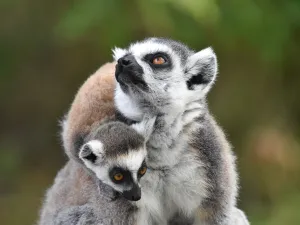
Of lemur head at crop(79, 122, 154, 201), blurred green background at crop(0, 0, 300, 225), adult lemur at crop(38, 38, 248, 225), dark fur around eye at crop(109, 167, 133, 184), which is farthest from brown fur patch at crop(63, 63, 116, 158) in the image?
blurred green background at crop(0, 0, 300, 225)

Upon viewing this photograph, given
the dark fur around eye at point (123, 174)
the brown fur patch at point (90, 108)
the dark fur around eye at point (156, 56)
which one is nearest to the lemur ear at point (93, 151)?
the dark fur around eye at point (123, 174)

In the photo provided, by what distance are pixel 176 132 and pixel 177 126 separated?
0.14 ft

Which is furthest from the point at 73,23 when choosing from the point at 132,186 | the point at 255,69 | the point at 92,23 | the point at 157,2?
the point at 132,186

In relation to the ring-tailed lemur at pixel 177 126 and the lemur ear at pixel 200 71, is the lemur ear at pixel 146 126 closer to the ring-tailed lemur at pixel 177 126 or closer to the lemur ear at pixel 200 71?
the ring-tailed lemur at pixel 177 126

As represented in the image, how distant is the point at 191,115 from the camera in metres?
5.04

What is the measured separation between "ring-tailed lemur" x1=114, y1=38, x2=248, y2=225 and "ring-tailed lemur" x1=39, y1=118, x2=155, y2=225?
14 cm

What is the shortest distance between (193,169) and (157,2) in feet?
11.9

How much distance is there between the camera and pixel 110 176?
4840 millimetres

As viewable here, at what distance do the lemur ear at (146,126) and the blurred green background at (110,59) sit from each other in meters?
3.80

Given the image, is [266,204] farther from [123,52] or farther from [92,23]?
[123,52]

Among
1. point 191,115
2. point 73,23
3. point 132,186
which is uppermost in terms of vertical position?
point 73,23

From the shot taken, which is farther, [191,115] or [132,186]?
[191,115]

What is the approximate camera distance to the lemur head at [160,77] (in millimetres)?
4996

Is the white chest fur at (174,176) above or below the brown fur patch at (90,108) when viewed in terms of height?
below
